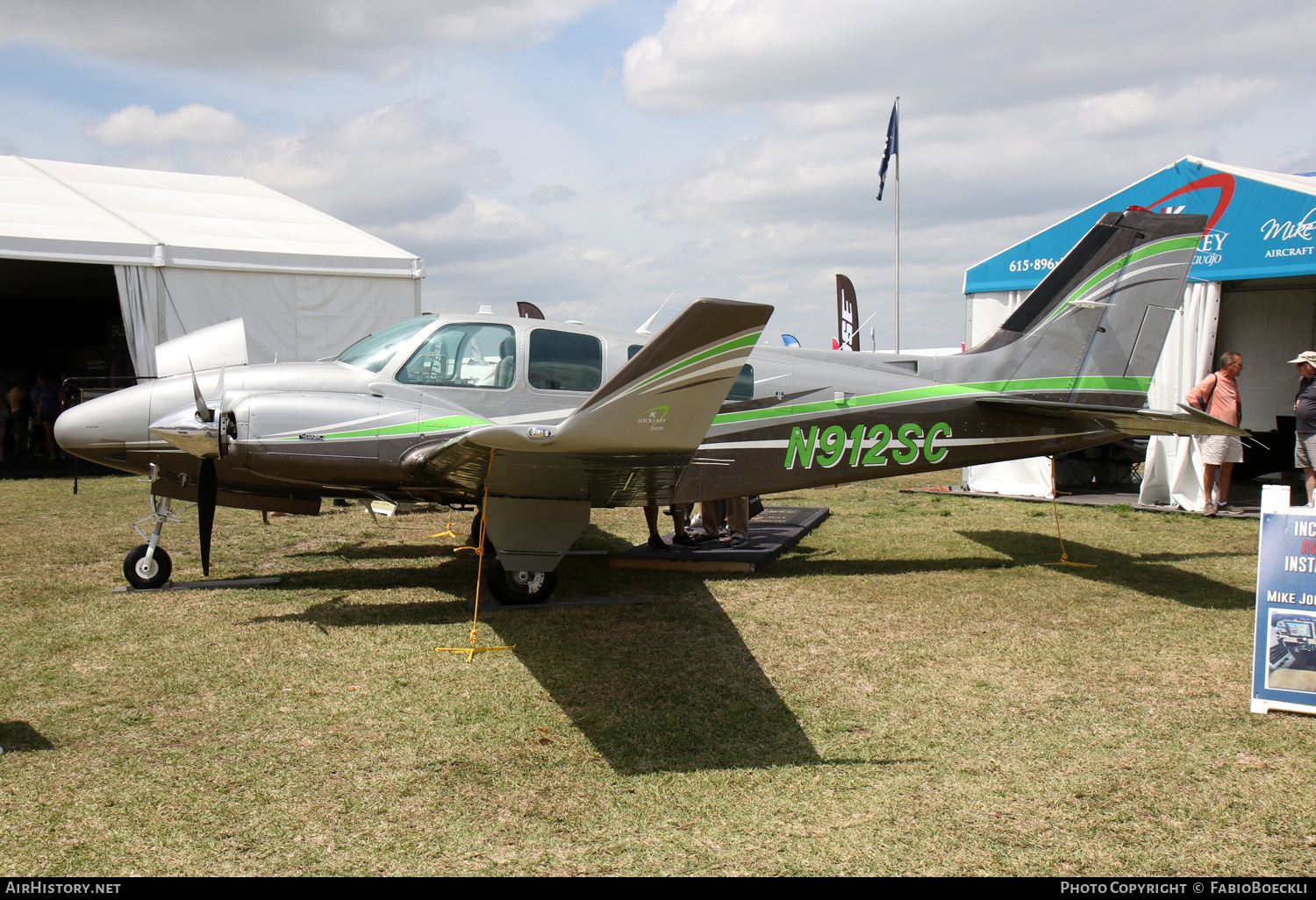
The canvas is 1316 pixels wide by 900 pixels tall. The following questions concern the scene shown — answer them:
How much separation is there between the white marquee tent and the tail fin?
11.5 meters

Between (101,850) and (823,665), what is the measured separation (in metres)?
3.75

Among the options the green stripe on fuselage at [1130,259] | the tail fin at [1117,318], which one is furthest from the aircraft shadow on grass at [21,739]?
the green stripe on fuselage at [1130,259]

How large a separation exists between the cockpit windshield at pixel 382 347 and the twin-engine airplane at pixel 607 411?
20 millimetres

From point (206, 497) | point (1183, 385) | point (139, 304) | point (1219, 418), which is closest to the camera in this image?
point (206, 497)

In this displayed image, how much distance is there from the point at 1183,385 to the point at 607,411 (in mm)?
10305

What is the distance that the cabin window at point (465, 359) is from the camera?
6539 millimetres

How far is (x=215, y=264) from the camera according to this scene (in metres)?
14.6

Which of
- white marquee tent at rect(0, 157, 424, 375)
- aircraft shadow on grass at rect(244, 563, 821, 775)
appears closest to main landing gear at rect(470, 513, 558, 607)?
aircraft shadow on grass at rect(244, 563, 821, 775)

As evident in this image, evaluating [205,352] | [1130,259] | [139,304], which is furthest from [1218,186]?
[139,304]

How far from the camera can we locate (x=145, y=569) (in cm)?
683

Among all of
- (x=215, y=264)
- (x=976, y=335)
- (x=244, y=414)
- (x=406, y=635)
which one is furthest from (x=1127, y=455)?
(x=215, y=264)

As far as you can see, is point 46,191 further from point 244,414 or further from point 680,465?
point 680,465

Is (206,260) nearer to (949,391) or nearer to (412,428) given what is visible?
(412,428)

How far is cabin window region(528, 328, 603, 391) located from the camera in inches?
265
